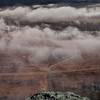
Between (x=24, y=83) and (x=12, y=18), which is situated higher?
(x=12, y=18)

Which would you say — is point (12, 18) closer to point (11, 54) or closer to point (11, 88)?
point (11, 54)

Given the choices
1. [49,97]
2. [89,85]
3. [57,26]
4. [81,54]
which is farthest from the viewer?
[57,26]

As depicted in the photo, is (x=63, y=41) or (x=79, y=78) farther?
(x=63, y=41)

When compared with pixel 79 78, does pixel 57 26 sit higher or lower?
higher

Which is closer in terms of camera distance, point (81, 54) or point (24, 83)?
point (24, 83)

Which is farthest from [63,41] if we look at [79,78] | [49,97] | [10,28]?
[49,97]

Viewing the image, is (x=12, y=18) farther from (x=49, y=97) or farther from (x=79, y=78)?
(x=49, y=97)

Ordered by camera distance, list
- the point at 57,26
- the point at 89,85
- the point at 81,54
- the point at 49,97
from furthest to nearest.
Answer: the point at 57,26
the point at 81,54
the point at 89,85
the point at 49,97

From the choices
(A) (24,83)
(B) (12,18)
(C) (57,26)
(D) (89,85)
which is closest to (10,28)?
(B) (12,18)

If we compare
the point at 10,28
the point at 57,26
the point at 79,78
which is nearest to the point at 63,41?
Answer: the point at 57,26
